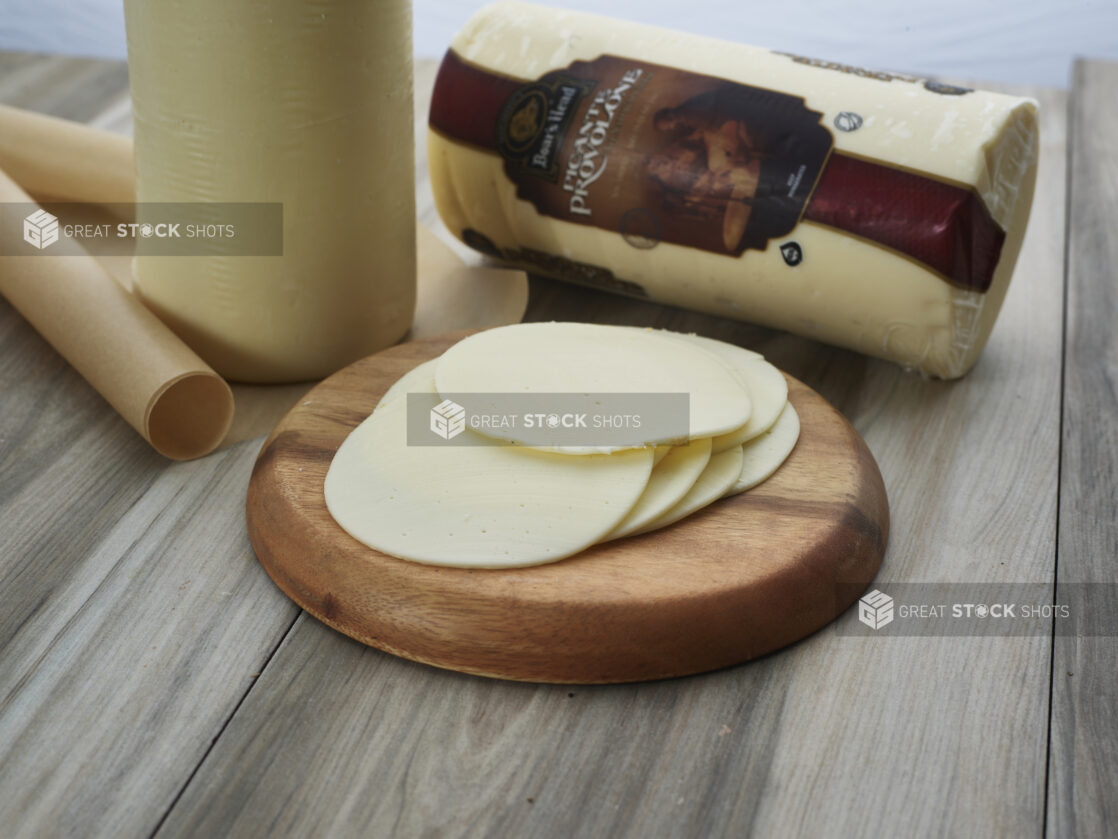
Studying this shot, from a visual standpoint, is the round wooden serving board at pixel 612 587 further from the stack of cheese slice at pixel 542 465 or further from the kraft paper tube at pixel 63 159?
the kraft paper tube at pixel 63 159

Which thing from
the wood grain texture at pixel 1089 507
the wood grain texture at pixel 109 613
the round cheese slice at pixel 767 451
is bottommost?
the wood grain texture at pixel 109 613

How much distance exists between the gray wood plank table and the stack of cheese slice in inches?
3.6

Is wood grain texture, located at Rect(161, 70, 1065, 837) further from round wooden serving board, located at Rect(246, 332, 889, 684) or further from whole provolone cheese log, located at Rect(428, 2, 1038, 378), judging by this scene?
whole provolone cheese log, located at Rect(428, 2, 1038, 378)

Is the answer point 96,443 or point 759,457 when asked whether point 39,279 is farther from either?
point 759,457

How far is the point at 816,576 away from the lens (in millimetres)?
735

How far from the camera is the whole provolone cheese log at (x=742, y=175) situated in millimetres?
958

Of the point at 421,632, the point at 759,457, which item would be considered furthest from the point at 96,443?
the point at 759,457

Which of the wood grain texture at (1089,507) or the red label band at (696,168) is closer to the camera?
the wood grain texture at (1089,507)

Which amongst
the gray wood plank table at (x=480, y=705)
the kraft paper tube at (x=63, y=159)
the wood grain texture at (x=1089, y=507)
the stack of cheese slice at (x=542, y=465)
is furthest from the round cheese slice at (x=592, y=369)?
the kraft paper tube at (x=63, y=159)

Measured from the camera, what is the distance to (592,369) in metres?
0.83

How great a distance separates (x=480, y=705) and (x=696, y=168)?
57 cm

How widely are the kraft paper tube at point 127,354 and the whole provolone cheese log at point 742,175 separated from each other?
1.26 feet

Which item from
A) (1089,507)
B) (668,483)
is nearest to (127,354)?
(668,483)

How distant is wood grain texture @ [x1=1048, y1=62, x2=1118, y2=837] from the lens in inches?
25.5
